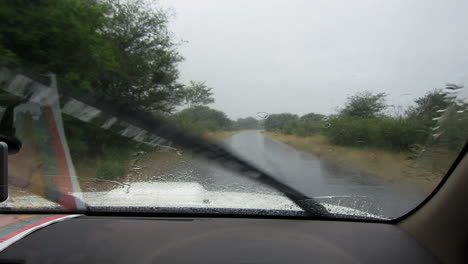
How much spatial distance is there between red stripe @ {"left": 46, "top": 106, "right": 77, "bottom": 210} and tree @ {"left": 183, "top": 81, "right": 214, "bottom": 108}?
1.54 m

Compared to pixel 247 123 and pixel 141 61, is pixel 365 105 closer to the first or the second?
pixel 247 123

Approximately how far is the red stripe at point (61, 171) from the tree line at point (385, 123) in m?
2.38

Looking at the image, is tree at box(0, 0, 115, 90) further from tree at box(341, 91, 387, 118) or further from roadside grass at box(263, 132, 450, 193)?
tree at box(341, 91, 387, 118)

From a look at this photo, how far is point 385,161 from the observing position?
3.92 metres

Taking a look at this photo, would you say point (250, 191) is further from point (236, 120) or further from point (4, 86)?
point (4, 86)

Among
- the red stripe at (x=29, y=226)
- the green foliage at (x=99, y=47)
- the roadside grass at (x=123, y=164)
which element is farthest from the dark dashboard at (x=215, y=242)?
the green foliage at (x=99, y=47)

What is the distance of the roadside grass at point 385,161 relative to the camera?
3.33 metres

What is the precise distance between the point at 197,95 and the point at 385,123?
2.16 m

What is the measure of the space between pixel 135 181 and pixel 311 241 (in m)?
2.11

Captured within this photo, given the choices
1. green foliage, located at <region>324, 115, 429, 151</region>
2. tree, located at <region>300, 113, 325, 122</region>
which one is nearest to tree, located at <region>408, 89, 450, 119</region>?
green foliage, located at <region>324, 115, 429, 151</region>

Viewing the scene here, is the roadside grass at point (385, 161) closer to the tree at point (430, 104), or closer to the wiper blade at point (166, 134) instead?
the tree at point (430, 104)

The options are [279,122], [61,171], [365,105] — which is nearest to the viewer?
[365,105]

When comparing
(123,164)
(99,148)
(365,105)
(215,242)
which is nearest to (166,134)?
(123,164)

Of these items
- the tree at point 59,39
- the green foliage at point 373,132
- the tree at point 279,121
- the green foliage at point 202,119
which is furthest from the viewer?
the tree at point 279,121
